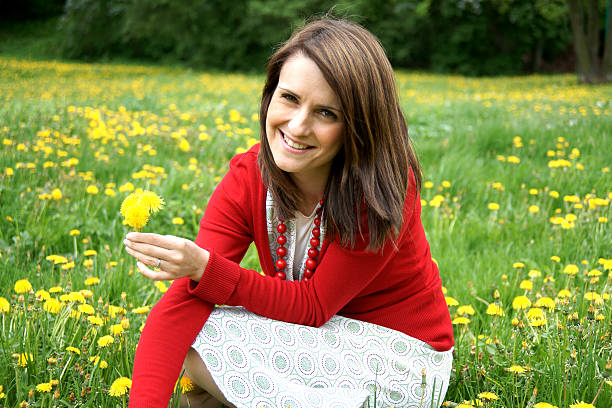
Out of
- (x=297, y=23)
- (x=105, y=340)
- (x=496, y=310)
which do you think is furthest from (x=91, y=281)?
(x=297, y=23)

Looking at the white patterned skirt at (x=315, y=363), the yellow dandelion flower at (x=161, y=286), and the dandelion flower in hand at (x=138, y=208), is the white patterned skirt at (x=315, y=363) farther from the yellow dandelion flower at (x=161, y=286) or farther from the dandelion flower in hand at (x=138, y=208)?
the yellow dandelion flower at (x=161, y=286)

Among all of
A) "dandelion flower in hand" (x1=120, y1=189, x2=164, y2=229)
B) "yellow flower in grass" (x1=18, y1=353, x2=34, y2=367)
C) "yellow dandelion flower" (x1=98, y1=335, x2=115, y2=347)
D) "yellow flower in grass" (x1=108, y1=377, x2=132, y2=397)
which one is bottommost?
"yellow flower in grass" (x1=108, y1=377, x2=132, y2=397)

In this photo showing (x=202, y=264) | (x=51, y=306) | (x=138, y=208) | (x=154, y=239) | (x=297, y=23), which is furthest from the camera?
(x=297, y=23)

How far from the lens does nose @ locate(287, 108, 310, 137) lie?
4.88 ft

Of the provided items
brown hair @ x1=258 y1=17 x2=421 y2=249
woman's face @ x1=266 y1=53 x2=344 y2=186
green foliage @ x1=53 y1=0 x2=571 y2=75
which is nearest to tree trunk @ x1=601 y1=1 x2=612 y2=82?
green foliage @ x1=53 y1=0 x2=571 y2=75

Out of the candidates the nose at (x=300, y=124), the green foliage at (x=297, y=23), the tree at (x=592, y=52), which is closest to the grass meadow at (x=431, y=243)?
the nose at (x=300, y=124)

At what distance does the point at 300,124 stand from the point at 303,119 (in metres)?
0.02

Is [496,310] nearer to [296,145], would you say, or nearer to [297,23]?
[296,145]

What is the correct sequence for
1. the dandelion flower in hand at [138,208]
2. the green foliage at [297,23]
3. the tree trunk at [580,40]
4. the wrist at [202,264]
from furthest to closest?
the green foliage at [297,23], the tree trunk at [580,40], the wrist at [202,264], the dandelion flower in hand at [138,208]

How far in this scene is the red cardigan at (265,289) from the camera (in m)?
1.44

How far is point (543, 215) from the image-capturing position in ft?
10.2

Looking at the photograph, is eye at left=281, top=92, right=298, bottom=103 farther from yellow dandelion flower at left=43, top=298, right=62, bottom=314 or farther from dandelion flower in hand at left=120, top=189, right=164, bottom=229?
yellow dandelion flower at left=43, top=298, right=62, bottom=314

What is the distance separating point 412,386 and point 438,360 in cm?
11

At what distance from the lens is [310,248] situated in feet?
5.64
